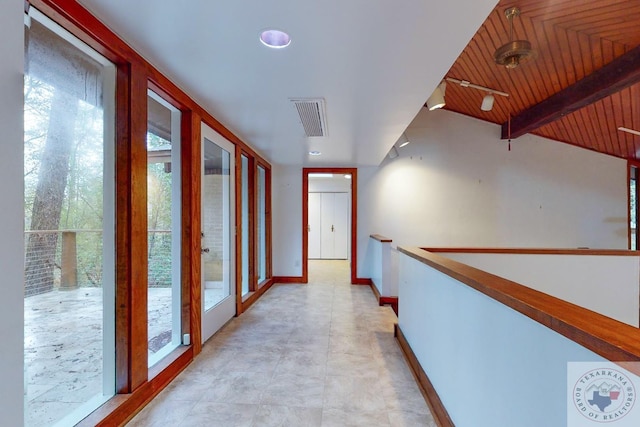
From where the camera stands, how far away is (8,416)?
577 mm

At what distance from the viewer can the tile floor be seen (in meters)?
1.84

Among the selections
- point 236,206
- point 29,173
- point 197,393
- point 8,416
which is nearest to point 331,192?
point 236,206

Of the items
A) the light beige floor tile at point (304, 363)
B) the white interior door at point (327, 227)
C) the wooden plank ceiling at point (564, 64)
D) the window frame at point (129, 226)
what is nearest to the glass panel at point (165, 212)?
the window frame at point (129, 226)

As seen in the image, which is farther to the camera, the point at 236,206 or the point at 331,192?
the point at 331,192

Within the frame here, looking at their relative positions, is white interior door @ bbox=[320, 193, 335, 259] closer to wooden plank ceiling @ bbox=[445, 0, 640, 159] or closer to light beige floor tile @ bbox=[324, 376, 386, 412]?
wooden plank ceiling @ bbox=[445, 0, 640, 159]

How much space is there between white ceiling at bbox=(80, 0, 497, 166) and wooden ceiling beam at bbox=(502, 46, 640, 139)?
2.04 metres

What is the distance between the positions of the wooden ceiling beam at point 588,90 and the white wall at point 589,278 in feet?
5.47

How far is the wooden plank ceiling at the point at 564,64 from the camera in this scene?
2.65 metres

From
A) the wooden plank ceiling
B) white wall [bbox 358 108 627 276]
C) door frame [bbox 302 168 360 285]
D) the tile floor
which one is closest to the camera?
the tile floor

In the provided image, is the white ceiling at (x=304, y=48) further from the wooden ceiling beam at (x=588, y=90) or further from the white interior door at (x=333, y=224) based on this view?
the white interior door at (x=333, y=224)

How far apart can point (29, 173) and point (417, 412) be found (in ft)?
7.74

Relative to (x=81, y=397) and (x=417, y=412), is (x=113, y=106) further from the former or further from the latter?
(x=417, y=412)

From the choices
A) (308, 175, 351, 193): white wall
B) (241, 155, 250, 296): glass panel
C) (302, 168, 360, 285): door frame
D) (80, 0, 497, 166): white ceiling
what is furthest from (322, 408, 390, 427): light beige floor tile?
(308, 175, 351, 193): white wall

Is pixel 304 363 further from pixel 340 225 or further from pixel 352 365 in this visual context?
pixel 340 225
